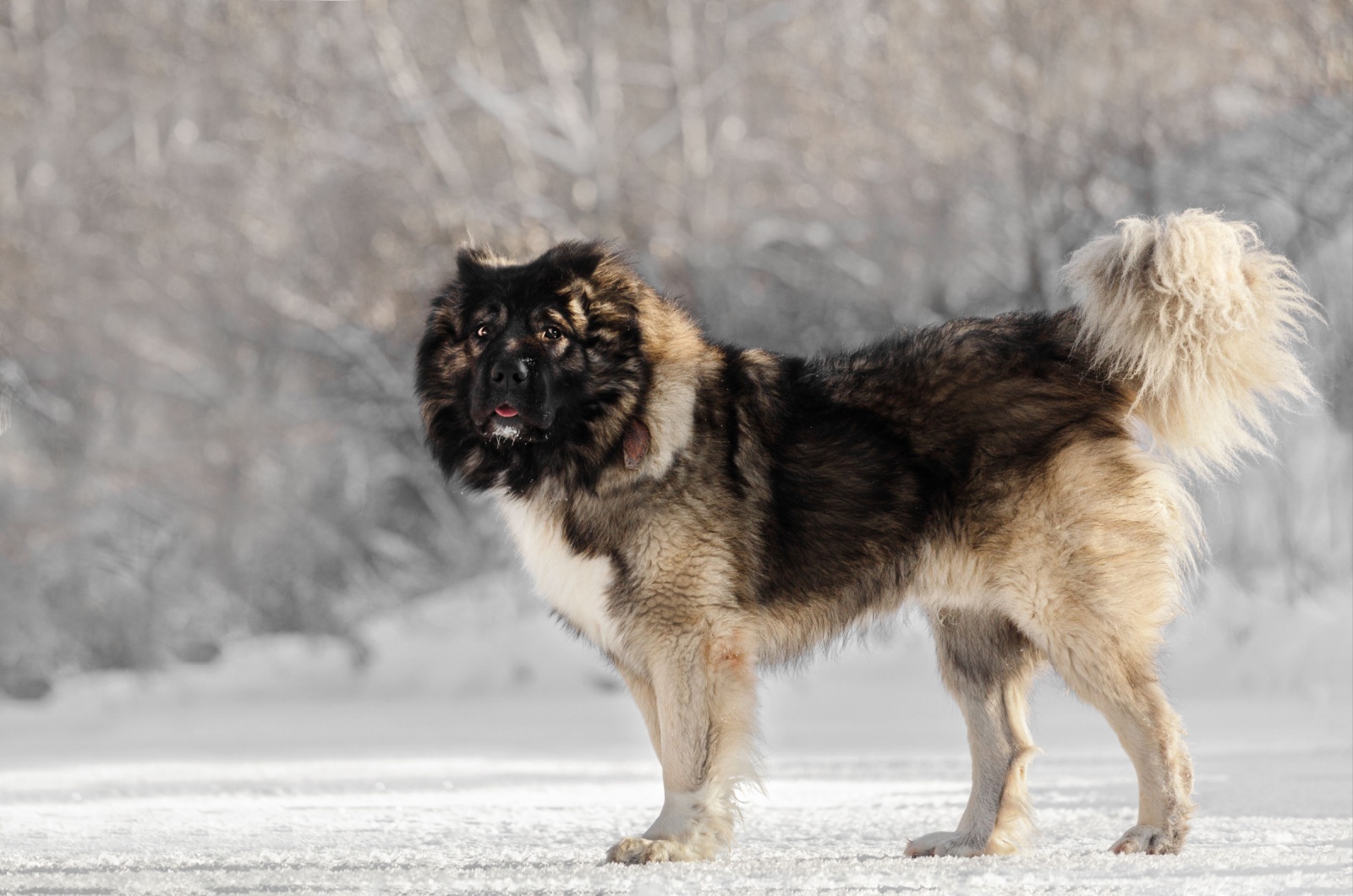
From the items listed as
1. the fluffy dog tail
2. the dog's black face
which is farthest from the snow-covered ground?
the dog's black face

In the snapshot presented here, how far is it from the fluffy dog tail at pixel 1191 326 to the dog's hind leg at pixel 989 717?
0.95 meters

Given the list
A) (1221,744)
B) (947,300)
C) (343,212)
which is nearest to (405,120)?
(343,212)

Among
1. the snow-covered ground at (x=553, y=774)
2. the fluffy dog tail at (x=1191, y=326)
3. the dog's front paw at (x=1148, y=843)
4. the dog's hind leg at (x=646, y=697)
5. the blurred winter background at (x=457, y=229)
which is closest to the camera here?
the snow-covered ground at (x=553, y=774)

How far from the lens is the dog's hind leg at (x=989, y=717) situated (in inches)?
192

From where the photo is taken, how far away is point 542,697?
12.0 meters

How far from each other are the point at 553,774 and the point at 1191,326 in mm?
4521

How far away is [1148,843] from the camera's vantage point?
4414 mm

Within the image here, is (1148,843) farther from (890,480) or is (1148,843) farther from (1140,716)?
(890,480)

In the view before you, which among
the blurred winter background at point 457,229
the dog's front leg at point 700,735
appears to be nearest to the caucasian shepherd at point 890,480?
the dog's front leg at point 700,735

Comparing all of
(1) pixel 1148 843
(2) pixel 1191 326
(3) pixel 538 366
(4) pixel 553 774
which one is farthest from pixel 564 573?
(4) pixel 553 774

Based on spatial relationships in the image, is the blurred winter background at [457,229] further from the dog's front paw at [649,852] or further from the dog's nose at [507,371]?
the dog's front paw at [649,852]

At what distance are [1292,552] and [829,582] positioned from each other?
8.32 m

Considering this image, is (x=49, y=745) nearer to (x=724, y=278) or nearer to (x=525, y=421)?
(x=525, y=421)

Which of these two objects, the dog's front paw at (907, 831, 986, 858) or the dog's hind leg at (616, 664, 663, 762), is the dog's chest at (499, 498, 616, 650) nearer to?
the dog's hind leg at (616, 664, 663, 762)
